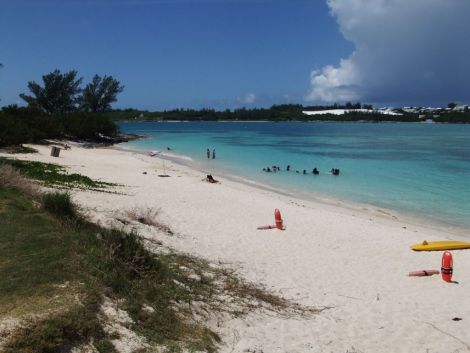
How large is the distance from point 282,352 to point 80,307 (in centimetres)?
273

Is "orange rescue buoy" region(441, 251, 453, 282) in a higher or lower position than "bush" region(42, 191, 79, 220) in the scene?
lower

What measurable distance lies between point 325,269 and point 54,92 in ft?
291

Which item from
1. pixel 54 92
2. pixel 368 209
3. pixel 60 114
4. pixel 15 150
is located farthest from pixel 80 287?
pixel 54 92

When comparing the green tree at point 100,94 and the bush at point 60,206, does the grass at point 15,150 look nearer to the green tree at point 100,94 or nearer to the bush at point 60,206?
the bush at point 60,206

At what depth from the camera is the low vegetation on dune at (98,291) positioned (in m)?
5.05

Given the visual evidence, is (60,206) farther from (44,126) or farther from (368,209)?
(44,126)

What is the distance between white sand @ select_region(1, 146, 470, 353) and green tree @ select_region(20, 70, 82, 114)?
7740 centimetres

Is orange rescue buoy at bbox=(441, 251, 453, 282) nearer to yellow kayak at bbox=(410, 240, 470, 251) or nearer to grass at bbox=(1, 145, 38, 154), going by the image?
yellow kayak at bbox=(410, 240, 470, 251)

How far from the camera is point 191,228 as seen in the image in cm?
1306

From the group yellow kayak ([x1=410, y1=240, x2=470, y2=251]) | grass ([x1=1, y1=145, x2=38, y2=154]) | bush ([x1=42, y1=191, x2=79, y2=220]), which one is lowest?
yellow kayak ([x1=410, y1=240, x2=470, y2=251])

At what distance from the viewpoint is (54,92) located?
8856 centimetres

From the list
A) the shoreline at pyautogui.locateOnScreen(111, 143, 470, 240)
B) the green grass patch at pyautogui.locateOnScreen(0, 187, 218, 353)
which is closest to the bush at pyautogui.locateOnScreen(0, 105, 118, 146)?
the shoreline at pyautogui.locateOnScreen(111, 143, 470, 240)

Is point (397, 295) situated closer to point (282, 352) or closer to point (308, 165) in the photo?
point (282, 352)

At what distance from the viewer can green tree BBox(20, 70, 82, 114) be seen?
86812mm
